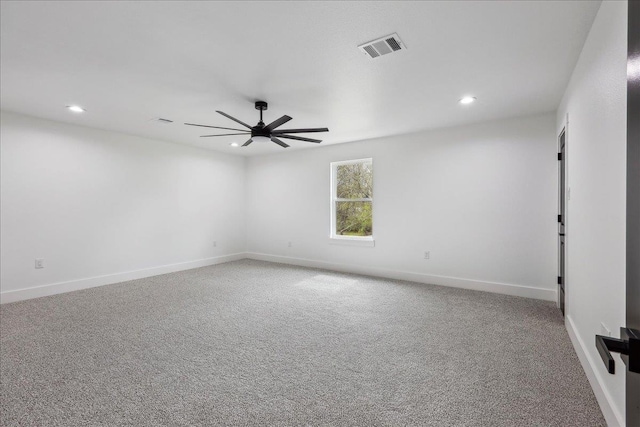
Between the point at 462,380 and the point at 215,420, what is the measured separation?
64.4 inches

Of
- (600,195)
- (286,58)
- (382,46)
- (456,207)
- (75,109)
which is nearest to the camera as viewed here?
(600,195)

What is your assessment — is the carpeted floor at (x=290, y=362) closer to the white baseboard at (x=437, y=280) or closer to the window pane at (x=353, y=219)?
the white baseboard at (x=437, y=280)

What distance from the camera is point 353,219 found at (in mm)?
5766

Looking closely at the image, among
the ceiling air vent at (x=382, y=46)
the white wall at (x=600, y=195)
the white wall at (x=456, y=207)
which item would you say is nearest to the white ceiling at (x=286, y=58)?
the ceiling air vent at (x=382, y=46)

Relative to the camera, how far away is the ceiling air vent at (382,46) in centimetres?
221

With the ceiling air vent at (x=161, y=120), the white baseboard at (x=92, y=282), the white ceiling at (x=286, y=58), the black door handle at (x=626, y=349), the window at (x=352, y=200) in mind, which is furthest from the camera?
the window at (x=352, y=200)

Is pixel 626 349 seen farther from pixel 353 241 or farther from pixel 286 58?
pixel 353 241

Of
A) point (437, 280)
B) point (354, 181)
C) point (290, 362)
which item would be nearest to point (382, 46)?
point (290, 362)

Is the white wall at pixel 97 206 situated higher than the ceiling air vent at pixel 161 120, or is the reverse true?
the ceiling air vent at pixel 161 120

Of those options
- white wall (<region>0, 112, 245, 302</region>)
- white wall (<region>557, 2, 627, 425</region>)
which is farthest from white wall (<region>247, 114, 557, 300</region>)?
white wall (<region>0, 112, 245, 302</region>)

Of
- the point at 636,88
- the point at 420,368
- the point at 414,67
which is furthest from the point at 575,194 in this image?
the point at 636,88

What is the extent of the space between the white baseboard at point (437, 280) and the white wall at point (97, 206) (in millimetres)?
2049

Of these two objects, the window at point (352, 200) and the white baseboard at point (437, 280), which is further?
the window at point (352, 200)

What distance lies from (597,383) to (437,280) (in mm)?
2851
